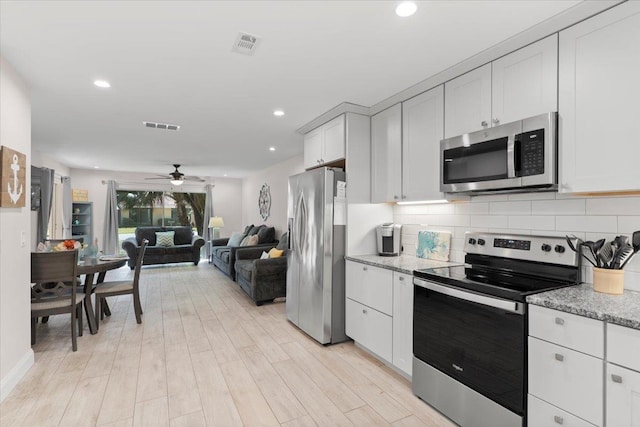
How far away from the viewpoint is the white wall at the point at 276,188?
6.43 m

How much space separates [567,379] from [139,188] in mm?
9454

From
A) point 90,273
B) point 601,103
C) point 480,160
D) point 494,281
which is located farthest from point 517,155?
point 90,273

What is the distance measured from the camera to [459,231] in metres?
2.77

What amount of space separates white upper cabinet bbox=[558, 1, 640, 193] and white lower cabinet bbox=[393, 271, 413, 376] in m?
1.22

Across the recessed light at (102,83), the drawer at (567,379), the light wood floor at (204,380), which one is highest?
the recessed light at (102,83)

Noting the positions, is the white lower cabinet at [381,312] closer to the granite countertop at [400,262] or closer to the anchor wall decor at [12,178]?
the granite countertop at [400,262]

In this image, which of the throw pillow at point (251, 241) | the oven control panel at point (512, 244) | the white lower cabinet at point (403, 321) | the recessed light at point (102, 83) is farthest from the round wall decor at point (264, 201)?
the oven control panel at point (512, 244)

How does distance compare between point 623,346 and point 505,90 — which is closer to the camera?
point 623,346

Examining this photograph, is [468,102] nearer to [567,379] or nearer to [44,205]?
[567,379]

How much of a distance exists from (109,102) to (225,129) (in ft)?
4.41

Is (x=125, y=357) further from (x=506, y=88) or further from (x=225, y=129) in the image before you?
(x=506, y=88)

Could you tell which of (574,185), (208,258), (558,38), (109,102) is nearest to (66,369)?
(109,102)

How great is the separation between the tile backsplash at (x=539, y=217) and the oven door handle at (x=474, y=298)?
2.15ft

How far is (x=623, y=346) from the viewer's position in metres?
1.33
